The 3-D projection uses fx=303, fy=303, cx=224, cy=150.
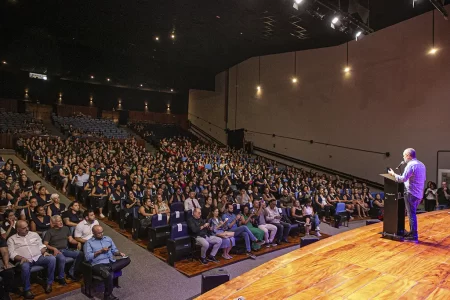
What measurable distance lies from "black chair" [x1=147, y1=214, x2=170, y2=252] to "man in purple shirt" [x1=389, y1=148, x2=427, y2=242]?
141 inches

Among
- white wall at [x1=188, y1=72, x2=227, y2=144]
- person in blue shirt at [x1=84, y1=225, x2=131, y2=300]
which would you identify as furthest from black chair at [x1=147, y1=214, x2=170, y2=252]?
white wall at [x1=188, y1=72, x2=227, y2=144]

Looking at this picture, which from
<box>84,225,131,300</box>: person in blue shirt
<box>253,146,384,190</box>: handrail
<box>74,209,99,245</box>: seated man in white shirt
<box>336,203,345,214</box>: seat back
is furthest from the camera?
<box>253,146,384,190</box>: handrail

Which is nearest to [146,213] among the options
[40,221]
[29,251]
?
[40,221]

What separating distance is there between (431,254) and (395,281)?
85 cm

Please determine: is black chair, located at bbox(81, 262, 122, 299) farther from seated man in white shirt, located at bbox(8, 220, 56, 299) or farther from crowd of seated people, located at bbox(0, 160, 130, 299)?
seated man in white shirt, located at bbox(8, 220, 56, 299)

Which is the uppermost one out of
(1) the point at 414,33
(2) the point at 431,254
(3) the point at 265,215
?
(1) the point at 414,33

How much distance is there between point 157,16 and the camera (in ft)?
34.4

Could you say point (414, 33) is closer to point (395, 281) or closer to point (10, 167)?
point (395, 281)

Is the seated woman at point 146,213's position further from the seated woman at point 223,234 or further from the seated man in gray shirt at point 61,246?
the seated man in gray shirt at point 61,246

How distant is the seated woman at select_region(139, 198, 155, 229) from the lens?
5364 mm

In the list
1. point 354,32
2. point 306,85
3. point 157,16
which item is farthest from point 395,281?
point 306,85

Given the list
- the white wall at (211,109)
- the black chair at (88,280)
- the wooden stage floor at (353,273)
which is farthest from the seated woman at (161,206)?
the white wall at (211,109)

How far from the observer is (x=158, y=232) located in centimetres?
504

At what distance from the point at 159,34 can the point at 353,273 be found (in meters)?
12.2
